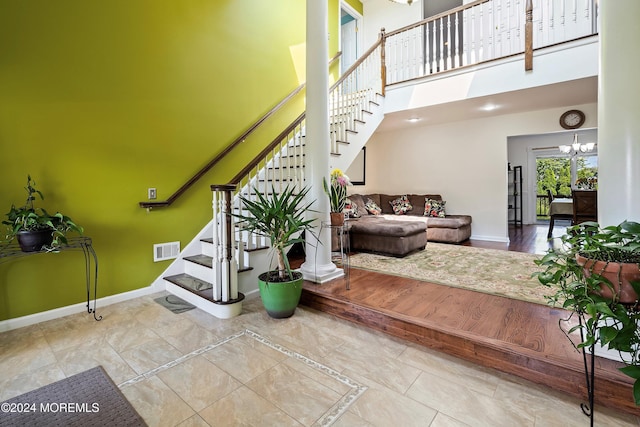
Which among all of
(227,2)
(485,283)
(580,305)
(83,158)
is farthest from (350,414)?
(227,2)

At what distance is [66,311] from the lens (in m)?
2.65

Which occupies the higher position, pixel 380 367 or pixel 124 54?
pixel 124 54

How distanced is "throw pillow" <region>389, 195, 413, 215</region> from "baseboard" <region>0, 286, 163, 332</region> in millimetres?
4592

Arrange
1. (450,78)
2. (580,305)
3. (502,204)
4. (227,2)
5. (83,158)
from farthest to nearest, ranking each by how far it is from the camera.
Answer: (502,204) < (450,78) < (227,2) < (83,158) < (580,305)

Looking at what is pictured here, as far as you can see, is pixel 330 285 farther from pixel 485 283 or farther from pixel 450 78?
pixel 450 78

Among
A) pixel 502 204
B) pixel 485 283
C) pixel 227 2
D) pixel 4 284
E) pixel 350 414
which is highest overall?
pixel 227 2

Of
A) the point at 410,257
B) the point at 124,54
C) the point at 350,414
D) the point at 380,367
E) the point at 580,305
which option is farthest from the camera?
the point at 410,257

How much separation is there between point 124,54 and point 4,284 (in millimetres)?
2295

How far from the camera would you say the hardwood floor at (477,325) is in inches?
60.8

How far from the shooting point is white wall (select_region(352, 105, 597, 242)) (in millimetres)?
5480

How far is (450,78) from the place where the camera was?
457 cm

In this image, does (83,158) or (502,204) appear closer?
(83,158)

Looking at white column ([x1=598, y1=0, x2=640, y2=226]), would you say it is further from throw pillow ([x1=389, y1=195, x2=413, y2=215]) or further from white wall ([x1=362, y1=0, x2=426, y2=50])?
white wall ([x1=362, y1=0, x2=426, y2=50])

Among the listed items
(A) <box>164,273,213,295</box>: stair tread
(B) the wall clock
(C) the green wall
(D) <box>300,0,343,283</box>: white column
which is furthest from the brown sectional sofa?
(A) <box>164,273,213,295</box>: stair tread
